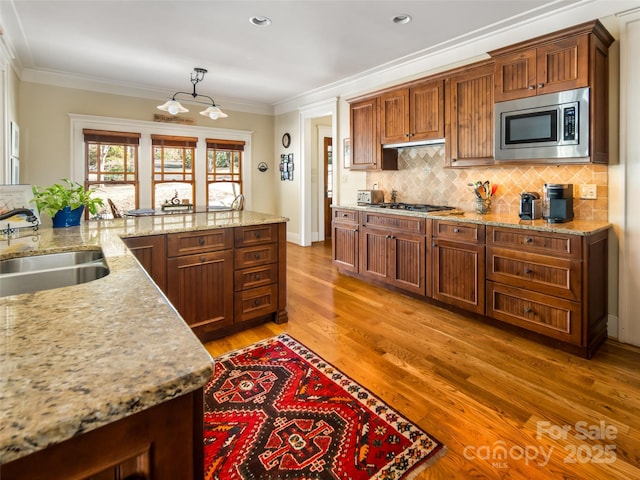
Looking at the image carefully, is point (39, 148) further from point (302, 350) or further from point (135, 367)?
point (135, 367)

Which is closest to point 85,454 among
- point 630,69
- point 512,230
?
point 512,230

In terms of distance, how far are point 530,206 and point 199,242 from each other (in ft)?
8.57

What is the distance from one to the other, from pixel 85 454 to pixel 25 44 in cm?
496

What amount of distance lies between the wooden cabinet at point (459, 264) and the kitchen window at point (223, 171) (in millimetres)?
4268

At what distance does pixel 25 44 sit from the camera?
3867 millimetres

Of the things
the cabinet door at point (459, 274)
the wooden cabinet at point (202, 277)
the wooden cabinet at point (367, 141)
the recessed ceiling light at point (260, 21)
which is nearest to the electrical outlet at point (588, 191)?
the cabinet door at point (459, 274)

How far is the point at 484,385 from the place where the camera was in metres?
2.19

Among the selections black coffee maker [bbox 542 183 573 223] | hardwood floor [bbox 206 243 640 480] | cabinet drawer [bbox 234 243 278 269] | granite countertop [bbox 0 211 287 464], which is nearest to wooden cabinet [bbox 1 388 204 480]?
granite countertop [bbox 0 211 287 464]

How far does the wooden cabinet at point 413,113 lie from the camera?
3646 millimetres

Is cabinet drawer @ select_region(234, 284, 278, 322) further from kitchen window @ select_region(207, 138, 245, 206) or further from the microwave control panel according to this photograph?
kitchen window @ select_region(207, 138, 245, 206)

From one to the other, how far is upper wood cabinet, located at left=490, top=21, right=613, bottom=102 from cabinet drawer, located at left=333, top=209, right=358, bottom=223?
191 cm

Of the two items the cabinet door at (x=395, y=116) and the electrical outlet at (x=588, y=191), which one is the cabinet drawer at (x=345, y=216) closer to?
the cabinet door at (x=395, y=116)

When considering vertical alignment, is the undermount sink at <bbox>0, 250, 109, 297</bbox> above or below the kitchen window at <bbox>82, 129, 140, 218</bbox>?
below

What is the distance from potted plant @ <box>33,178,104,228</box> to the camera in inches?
95.9
